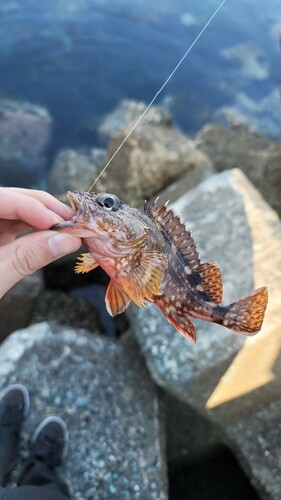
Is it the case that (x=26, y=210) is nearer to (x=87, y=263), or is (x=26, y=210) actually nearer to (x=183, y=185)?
(x=87, y=263)

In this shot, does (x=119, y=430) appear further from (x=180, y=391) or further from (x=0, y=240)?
(x=0, y=240)

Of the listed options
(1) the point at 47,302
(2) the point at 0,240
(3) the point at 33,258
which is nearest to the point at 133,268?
(3) the point at 33,258

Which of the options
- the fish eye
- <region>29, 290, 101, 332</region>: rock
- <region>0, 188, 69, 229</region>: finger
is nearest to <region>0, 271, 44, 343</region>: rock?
<region>29, 290, 101, 332</region>: rock

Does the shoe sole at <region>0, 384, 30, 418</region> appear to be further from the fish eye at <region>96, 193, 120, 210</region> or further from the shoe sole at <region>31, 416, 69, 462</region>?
the fish eye at <region>96, 193, 120, 210</region>

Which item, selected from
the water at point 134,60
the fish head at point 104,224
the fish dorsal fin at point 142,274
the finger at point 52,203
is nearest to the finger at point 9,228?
the finger at point 52,203

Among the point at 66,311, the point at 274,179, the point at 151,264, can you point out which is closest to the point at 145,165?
the point at 274,179
